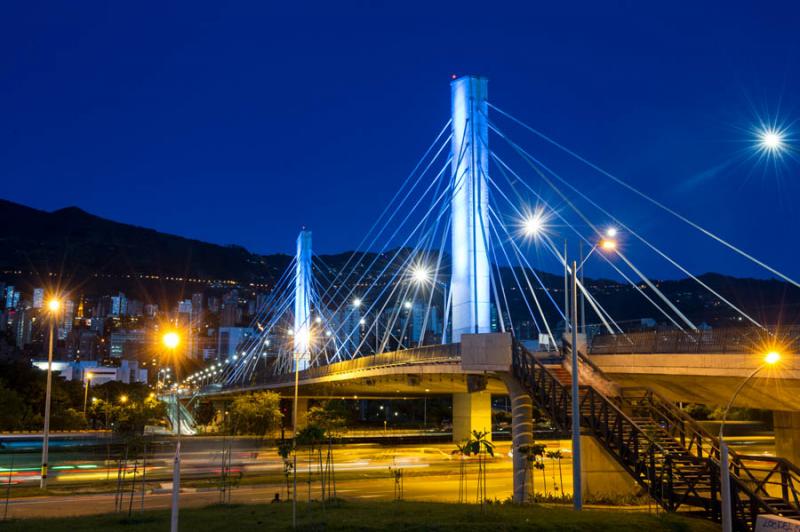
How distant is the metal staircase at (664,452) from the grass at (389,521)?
4.24 feet

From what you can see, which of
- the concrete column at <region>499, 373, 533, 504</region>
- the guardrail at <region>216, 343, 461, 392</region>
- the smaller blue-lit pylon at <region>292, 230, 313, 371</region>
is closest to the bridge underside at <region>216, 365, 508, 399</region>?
the guardrail at <region>216, 343, 461, 392</region>

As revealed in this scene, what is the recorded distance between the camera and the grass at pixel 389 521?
16453 millimetres

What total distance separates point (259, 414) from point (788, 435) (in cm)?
4343

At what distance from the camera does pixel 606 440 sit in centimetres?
2317

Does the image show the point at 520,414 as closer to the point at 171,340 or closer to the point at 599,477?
the point at 599,477

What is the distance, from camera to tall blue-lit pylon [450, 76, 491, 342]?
118 feet

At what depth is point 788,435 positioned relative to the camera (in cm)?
2839

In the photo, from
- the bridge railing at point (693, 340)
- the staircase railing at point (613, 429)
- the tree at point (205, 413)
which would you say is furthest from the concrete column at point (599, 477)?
the tree at point (205, 413)

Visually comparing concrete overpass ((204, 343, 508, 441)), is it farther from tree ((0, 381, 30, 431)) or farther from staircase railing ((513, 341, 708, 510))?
tree ((0, 381, 30, 431))

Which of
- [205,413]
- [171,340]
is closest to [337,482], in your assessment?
[171,340]

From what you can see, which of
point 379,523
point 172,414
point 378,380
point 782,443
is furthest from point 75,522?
point 172,414

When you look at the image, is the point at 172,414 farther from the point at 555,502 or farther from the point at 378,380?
the point at 555,502

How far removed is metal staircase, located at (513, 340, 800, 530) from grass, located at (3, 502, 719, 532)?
1.29m

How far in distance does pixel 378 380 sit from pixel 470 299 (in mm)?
15023
